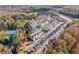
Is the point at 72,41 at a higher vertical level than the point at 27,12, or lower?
lower

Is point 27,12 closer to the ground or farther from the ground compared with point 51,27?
farther from the ground
